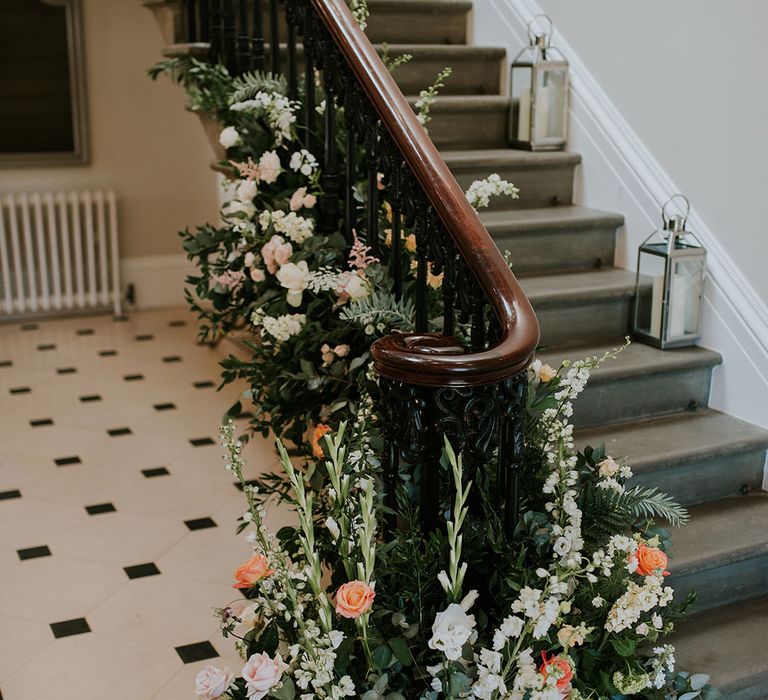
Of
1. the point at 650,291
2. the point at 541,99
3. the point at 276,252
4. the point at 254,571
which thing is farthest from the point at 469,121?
the point at 254,571

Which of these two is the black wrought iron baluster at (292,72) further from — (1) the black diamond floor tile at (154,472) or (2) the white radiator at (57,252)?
(2) the white radiator at (57,252)

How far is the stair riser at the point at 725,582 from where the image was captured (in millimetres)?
3160

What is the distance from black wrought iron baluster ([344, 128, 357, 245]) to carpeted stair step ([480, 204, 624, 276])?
2.43ft

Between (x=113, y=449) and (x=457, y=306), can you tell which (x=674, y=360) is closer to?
(x=457, y=306)

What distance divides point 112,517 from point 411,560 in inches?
105

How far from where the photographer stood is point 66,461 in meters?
5.33

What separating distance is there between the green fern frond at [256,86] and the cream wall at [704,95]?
1.47 metres

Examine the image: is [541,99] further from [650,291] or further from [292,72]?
[292,72]

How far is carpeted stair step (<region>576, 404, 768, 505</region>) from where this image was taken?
3.40 m

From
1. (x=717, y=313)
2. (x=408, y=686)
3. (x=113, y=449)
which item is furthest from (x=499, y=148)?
(x=408, y=686)

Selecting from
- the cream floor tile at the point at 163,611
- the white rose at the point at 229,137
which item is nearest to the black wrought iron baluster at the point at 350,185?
the white rose at the point at 229,137

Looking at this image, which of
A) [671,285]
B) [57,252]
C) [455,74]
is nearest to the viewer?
[671,285]

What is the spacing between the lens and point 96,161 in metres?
7.98

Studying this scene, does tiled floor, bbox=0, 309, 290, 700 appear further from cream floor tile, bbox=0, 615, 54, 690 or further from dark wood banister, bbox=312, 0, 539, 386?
dark wood banister, bbox=312, 0, 539, 386
